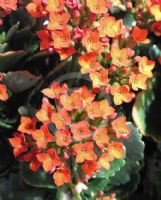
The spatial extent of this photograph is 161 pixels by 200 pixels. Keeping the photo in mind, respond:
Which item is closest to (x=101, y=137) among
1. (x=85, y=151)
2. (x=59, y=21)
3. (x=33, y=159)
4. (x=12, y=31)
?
(x=85, y=151)

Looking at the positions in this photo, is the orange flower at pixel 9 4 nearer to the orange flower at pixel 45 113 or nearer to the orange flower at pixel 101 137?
the orange flower at pixel 45 113

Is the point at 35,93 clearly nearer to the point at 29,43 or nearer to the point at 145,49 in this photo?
the point at 29,43

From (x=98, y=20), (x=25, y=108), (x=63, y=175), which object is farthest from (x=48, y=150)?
(x=98, y=20)

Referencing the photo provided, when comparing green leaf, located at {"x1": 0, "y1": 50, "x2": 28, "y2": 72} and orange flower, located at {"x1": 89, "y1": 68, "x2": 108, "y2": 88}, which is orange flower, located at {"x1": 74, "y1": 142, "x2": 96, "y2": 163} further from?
green leaf, located at {"x1": 0, "y1": 50, "x2": 28, "y2": 72}

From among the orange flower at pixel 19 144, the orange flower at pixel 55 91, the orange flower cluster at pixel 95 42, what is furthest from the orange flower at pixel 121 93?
the orange flower at pixel 19 144

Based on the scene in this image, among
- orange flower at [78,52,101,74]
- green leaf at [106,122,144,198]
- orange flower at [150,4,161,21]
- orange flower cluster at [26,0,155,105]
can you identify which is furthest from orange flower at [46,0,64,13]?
green leaf at [106,122,144,198]

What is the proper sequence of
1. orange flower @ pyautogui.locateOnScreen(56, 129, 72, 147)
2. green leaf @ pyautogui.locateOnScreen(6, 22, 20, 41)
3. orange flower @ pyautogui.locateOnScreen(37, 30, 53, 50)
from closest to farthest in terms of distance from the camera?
orange flower @ pyautogui.locateOnScreen(56, 129, 72, 147) → orange flower @ pyautogui.locateOnScreen(37, 30, 53, 50) → green leaf @ pyautogui.locateOnScreen(6, 22, 20, 41)
